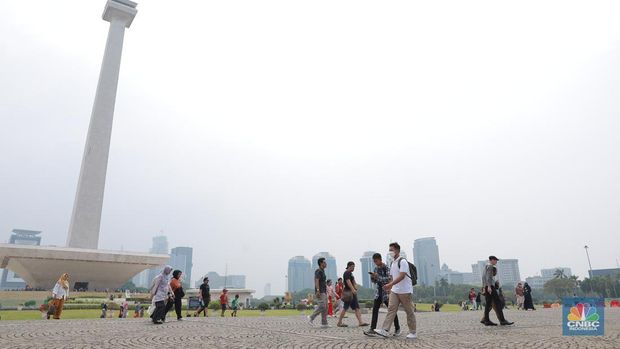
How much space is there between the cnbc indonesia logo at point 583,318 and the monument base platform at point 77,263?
4655cm

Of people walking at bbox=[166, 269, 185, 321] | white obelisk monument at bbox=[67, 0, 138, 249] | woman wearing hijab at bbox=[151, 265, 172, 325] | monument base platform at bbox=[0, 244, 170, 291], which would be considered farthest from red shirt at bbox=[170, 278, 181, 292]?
white obelisk monument at bbox=[67, 0, 138, 249]

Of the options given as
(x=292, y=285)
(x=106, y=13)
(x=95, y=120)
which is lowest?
(x=292, y=285)

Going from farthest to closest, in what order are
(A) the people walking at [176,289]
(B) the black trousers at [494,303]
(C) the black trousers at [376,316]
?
(A) the people walking at [176,289], (B) the black trousers at [494,303], (C) the black trousers at [376,316]

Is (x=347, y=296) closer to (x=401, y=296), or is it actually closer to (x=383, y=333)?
(x=383, y=333)

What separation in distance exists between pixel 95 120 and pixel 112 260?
1785cm

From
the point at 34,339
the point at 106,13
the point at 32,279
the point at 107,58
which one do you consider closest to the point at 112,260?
the point at 32,279

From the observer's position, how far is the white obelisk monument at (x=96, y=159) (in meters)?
47.9

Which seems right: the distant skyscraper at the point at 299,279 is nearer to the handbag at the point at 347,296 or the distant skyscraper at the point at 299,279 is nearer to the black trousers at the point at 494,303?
the handbag at the point at 347,296

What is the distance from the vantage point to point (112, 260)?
44.6 m

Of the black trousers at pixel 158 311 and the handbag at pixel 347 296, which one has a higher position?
the handbag at pixel 347 296

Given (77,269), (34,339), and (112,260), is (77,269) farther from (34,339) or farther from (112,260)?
(34,339)

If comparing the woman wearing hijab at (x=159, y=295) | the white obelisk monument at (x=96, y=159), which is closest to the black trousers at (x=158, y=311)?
the woman wearing hijab at (x=159, y=295)

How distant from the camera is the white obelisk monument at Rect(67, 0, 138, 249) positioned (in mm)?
47906

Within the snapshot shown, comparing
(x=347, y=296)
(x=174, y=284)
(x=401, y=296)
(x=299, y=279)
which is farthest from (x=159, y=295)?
(x=299, y=279)
